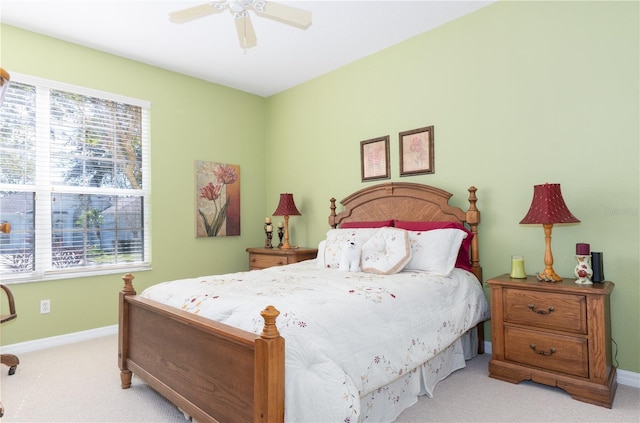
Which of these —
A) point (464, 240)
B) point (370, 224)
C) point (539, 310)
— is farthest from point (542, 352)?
point (370, 224)

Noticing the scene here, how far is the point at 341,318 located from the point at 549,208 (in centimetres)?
161

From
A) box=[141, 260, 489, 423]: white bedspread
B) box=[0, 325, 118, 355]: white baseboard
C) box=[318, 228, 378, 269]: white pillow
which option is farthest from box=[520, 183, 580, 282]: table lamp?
box=[0, 325, 118, 355]: white baseboard

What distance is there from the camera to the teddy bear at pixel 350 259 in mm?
2978

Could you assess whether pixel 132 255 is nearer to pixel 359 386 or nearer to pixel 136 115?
pixel 136 115

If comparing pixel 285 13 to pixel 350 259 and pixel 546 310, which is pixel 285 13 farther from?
pixel 546 310

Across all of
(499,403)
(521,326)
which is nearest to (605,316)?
(521,326)

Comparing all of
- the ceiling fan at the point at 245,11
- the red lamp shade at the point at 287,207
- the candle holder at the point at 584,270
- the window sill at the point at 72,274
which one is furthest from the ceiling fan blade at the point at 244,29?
the candle holder at the point at 584,270

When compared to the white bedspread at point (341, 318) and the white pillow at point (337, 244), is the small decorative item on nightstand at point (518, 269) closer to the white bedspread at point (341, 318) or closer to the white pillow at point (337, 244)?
the white bedspread at point (341, 318)

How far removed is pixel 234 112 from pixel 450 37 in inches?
106

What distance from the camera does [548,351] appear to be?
241 centimetres

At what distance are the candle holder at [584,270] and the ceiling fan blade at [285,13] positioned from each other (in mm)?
2331

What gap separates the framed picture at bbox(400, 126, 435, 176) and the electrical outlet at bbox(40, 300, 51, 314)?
3447 mm

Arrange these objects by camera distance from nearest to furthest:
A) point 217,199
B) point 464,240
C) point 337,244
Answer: point 464,240 → point 337,244 → point 217,199

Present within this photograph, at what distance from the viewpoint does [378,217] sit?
150 inches
